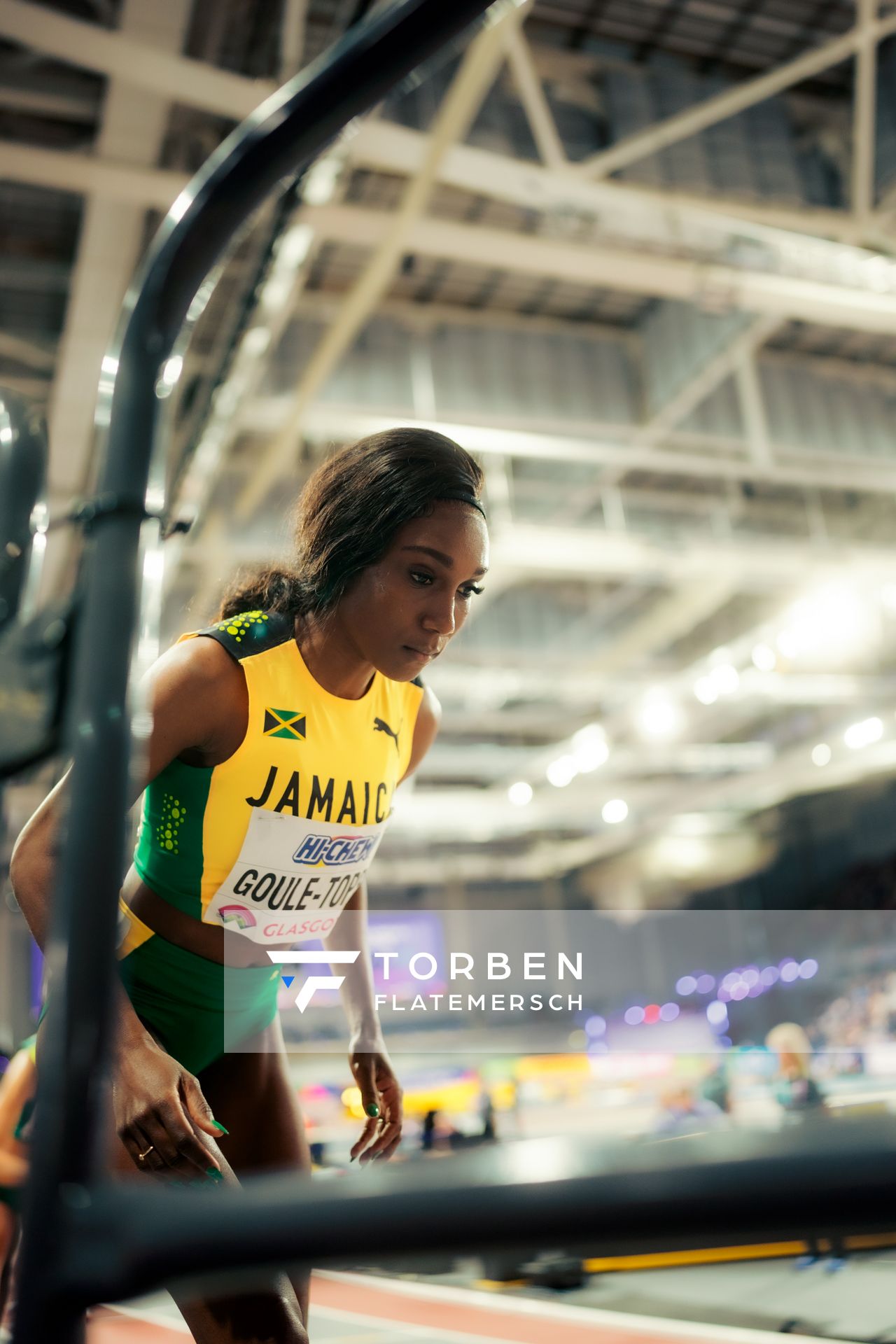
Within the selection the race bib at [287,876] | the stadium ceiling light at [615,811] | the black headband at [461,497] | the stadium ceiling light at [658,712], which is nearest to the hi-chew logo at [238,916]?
the race bib at [287,876]

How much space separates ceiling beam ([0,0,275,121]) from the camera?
3691 millimetres

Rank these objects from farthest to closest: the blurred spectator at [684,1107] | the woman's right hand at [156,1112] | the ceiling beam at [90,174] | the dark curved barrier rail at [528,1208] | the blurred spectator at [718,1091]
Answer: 1. the blurred spectator at [718,1091]
2. the blurred spectator at [684,1107]
3. the ceiling beam at [90,174]
4. the woman's right hand at [156,1112]
5. the dark curved barrier rail at [528,1208]

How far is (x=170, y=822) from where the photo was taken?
4.00 feet

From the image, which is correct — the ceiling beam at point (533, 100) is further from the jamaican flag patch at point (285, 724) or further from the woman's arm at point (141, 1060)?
the woman's arm at point (141, 1060)

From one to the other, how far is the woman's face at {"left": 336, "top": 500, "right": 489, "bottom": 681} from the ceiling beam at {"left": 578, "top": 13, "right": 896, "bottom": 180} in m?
3.99

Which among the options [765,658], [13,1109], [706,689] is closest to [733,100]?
[13,1109]

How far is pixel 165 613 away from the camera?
9.51 m

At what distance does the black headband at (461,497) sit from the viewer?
46.5 inches

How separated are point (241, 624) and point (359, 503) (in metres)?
0.19

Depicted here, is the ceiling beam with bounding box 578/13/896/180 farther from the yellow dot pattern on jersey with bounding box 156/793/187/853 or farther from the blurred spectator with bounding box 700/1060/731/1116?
the blurred spectator with bounding box 700/1060/731/1116

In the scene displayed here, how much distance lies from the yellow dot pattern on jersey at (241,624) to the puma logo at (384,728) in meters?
0.19

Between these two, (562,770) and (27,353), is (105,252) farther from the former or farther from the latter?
(562,770)

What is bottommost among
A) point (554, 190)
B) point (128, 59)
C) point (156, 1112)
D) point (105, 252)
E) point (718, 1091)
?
point (156, 1112)

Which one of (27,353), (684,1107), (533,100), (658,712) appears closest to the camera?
(533,100)
